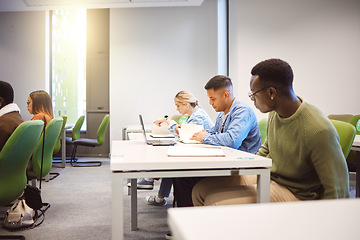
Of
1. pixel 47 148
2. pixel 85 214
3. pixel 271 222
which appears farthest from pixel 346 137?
pixel 47 148

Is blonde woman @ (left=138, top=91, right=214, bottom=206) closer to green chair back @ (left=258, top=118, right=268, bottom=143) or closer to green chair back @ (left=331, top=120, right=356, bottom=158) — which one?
green chair back @ (left=258, top=118, right=268, bottom=143)

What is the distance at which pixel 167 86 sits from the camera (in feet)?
20.5

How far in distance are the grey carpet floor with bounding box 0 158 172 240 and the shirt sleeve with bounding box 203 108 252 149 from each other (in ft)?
2.87

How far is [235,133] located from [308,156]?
72cm

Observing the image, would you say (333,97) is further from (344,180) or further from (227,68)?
(344,180)

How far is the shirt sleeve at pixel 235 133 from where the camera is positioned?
6.60ft

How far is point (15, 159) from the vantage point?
1.92 m

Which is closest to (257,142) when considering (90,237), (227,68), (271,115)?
(271,115)

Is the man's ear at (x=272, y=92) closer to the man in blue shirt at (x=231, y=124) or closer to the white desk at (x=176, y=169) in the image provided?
the white desk at (x=176, y=169)

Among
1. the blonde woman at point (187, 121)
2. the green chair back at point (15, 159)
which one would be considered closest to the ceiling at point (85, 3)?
the blonde woman at point (187, 121)

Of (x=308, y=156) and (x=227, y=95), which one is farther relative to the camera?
(x=227, y=95)

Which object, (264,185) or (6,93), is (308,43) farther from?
(6,93)

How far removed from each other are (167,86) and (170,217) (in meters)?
5.80

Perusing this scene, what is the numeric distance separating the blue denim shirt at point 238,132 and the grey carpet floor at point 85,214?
895 millimetres
